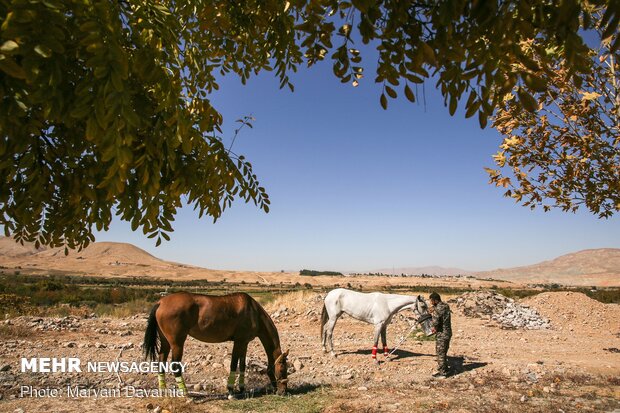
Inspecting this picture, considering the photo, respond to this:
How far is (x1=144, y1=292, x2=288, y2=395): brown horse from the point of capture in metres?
6.44

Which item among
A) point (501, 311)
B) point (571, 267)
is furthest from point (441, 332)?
point (571, 267)

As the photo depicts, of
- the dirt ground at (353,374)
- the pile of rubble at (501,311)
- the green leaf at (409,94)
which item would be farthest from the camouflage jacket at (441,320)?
the pile of rubble at (501,311)

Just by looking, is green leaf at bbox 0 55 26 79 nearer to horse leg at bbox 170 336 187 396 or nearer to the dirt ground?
the dirt ground

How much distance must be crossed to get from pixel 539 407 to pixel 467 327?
11.5 metres

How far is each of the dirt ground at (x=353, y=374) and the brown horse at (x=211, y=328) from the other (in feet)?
1.37

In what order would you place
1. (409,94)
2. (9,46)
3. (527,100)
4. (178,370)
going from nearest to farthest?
1. (9,46)
2. (527,100)
3. (409,94)
4. (178,370)

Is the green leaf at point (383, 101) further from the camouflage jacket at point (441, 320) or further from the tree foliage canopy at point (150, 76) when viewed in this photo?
the camouflage jacket at point (441, 320)

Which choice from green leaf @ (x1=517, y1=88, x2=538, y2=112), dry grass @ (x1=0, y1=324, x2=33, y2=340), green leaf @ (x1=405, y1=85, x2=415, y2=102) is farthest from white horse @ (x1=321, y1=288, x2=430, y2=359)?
green leaf @ (x1=517, y1=88, x2=538, y2=112)

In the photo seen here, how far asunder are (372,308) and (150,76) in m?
9.93

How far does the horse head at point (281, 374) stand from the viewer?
6750 mm

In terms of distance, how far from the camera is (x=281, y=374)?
22.3 feet

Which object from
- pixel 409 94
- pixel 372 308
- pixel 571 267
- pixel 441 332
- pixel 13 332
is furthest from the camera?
pixel 571 267

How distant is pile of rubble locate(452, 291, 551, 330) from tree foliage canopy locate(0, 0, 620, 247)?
722 inches

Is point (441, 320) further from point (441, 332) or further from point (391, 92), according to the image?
point (391, 92)
